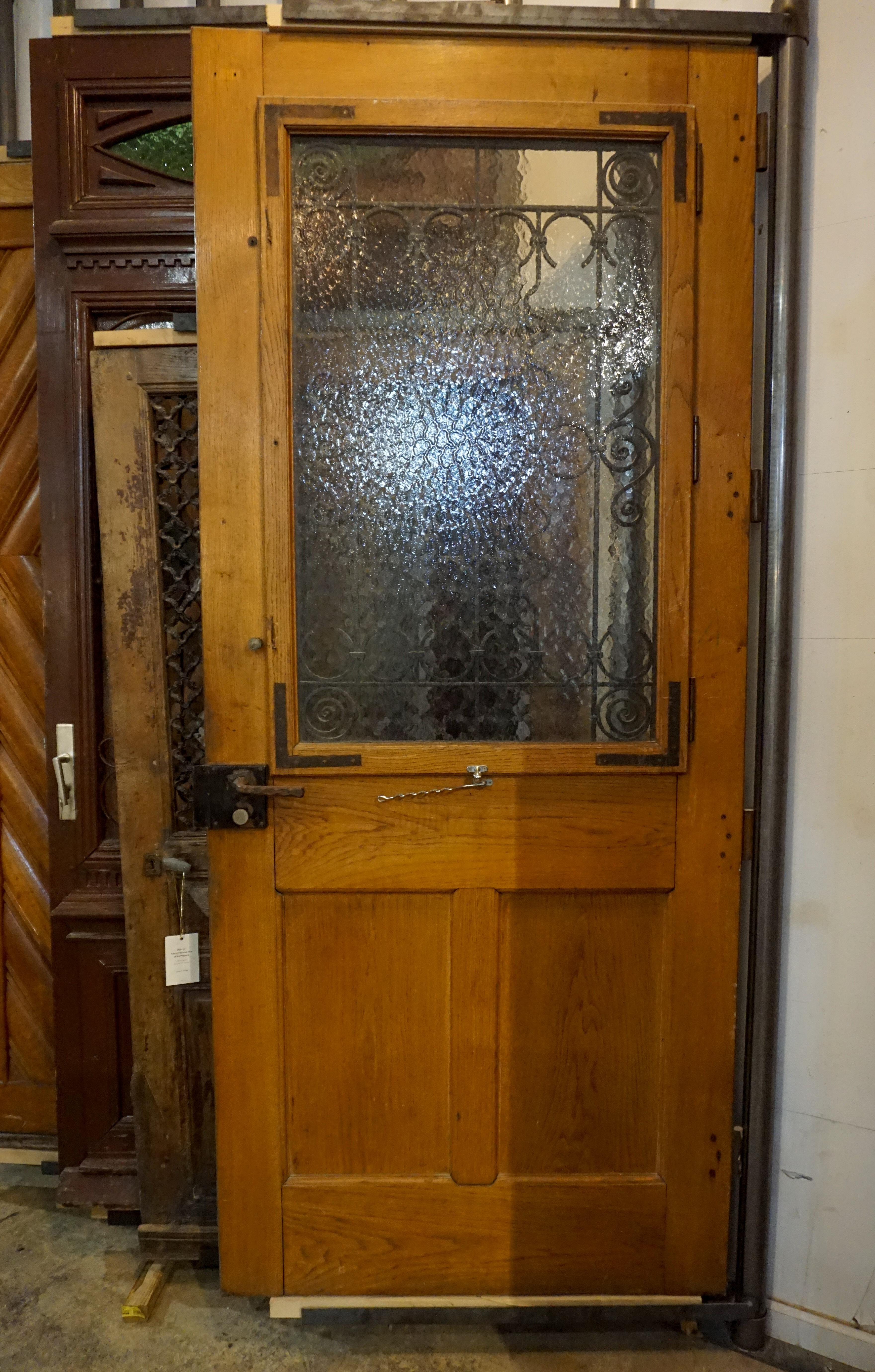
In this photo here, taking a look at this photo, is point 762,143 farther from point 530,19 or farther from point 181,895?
point 181,895

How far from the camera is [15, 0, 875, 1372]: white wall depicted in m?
1.42

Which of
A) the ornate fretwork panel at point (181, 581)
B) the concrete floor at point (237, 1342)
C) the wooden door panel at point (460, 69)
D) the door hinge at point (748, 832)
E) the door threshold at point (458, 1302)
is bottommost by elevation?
the concrete floor at point (237, 1342)

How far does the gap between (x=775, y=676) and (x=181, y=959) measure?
4.22 feet

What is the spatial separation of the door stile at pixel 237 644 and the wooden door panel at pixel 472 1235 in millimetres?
82

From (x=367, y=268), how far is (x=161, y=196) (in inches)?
23.3

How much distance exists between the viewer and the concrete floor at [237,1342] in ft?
4.93

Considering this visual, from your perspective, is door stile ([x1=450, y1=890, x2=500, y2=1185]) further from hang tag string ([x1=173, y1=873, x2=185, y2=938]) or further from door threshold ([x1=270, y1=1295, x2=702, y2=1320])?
hang tag string ([x1=173, y1=873, x2=185, y2=938])

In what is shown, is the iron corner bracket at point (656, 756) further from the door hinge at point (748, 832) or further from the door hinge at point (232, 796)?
the door hinge at point (232, 796)

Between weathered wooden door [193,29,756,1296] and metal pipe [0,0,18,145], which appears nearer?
weathered wooden door [193,29,756,1296]

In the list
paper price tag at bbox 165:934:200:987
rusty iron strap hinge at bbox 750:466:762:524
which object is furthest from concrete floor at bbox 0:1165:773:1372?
rusty iron strap hinge at bbox 750:466:762:524

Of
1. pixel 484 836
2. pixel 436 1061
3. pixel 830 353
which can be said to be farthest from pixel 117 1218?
pixel 830 353

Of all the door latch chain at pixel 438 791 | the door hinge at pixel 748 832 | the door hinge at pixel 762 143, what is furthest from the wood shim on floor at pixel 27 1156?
the door hinge at pixel 762 143

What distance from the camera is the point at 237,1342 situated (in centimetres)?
155

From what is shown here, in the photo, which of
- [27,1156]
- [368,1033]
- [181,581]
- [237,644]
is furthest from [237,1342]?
[181,581]
